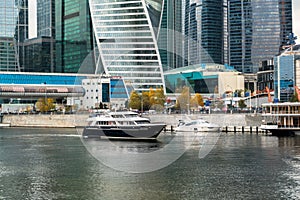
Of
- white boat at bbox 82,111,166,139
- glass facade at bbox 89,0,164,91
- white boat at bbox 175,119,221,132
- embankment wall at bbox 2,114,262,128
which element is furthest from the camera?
glass facade at bbox 89,0,164,91

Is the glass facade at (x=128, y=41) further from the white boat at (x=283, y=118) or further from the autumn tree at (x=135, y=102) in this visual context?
the white boat at (x=283, y=118)

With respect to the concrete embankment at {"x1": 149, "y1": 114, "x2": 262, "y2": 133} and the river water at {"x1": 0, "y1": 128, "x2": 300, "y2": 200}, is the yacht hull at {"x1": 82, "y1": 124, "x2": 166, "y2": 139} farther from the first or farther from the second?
the concrete embankment at {"x1": 149, "y1": 114, "x2": 262, "y2": 133}

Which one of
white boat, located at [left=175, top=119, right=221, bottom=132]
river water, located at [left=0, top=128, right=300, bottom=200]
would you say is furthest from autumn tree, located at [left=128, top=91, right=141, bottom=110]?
river water, located at [left=0, top=128, right=300, bottom=200]

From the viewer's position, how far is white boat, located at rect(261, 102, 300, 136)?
239ft

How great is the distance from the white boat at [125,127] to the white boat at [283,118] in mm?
15804

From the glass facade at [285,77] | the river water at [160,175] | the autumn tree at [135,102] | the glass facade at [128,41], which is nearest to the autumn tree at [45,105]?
the autumn tree at [135,102]

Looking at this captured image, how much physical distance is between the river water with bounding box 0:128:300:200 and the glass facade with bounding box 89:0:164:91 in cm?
11517

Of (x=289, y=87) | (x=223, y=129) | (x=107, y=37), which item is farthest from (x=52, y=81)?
(x=223, y=129)

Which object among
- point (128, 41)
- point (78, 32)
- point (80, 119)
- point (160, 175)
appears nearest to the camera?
point (160, 175)

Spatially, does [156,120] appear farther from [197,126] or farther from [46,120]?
[46,120]

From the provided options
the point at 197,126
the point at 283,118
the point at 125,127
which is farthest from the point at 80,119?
the point at 283,118

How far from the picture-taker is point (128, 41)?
173375 mm

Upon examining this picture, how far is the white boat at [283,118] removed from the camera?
239ft

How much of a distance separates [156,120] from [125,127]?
91.0 feet
